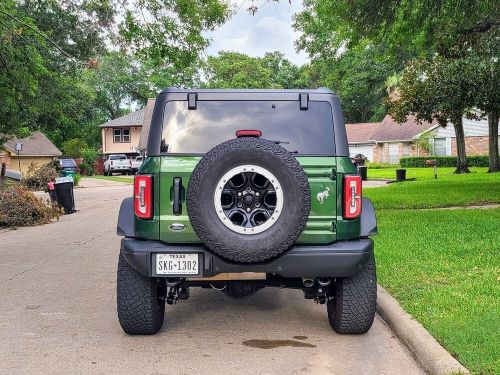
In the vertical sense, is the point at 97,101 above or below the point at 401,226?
above

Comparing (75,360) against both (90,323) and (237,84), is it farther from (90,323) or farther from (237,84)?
(237,84)

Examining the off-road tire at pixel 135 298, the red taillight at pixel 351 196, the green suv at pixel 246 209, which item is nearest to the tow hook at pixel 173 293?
the green suv at pixel 246 209

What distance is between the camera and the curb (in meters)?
4.50

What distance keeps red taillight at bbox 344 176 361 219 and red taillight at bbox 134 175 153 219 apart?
1576 mm

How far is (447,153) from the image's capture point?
53500 mm

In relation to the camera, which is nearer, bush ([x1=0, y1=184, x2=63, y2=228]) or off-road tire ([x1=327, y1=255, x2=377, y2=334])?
off-road tire ([x1=327, y1=255, x2=377, y2=334])

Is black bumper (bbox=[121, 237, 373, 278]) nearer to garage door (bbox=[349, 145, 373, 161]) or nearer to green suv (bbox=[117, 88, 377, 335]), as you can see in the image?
green suv (bbox=[117, 88, 377, 335])

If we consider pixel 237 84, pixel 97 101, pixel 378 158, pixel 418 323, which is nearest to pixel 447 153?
pixel 378 158

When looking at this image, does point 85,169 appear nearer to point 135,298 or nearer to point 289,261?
point 135,298

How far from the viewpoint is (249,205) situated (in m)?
4.94

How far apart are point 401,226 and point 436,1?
16.3 feet

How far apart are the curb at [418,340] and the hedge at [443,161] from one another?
43.2 meters

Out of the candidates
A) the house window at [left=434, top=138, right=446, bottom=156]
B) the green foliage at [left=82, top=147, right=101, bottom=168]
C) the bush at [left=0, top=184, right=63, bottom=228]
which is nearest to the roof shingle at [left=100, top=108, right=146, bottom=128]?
the green foliage at [left=82, top=147, right=101, bottom=168]

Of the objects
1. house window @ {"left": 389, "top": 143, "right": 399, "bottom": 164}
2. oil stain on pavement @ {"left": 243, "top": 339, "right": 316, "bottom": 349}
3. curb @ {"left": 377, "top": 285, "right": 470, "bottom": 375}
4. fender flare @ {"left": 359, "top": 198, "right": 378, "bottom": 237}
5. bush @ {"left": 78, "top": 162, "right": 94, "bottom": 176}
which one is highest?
house window @ {"left": 389, "top": 143, "right": 399, "bottom": 164}
